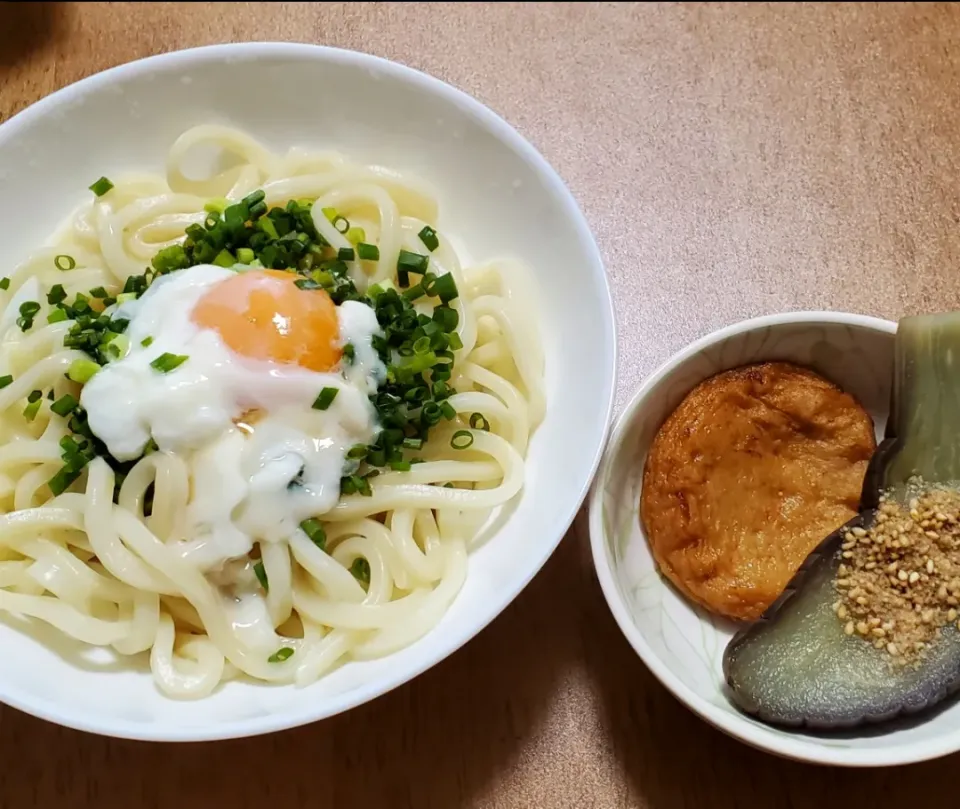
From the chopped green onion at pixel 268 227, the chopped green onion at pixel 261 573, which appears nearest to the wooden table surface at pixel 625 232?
the chopped green onion at pixel 261 573

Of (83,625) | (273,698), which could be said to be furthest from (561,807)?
(83,625)

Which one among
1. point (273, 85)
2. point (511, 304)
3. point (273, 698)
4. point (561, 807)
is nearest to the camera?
point (273, 698)

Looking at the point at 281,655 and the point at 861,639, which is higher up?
the point at 281,655

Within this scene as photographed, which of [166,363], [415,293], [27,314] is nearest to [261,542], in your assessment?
[166,363]

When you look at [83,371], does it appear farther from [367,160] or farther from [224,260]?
[367,160]

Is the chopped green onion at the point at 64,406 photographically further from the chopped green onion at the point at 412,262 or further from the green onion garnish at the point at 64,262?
the chopped green onion at the point at 412,262

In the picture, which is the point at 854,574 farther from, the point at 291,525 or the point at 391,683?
the point at 291,525

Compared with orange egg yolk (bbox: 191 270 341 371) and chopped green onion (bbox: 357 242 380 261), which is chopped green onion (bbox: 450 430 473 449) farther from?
chopped green onion (bbox: 357 242 380 261)

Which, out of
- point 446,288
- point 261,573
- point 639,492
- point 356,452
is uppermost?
point 446,288
